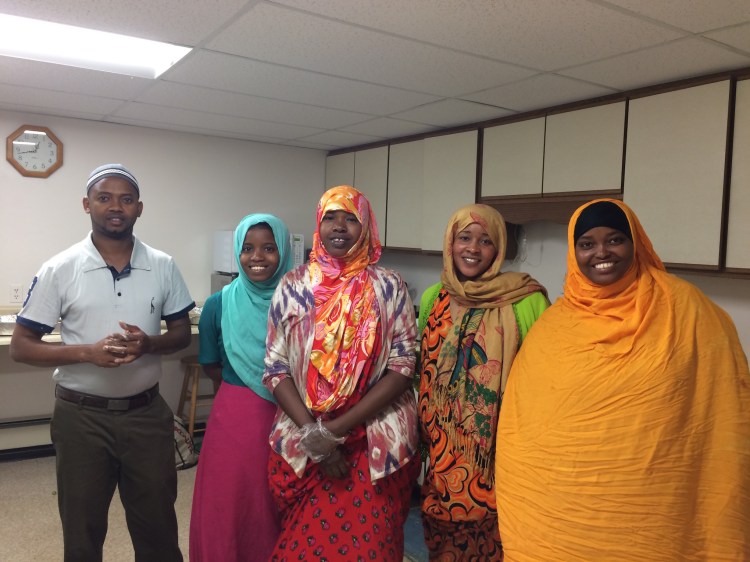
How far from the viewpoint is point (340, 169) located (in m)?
4.78

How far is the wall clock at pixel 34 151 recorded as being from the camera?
3.71 m

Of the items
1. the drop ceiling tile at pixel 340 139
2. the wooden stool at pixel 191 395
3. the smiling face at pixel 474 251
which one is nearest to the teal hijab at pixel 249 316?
the smiling face at pixel 474 251

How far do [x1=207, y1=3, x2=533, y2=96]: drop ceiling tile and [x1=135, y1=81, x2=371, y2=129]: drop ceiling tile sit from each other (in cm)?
69

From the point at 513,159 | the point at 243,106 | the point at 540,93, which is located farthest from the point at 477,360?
the point at 243,106

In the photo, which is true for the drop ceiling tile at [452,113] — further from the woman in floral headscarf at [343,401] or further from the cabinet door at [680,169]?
the woman in floral headscarf at [343,401]

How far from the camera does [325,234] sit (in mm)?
1808

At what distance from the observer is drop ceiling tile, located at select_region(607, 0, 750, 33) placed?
1711 mm

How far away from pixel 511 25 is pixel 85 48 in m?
1.75

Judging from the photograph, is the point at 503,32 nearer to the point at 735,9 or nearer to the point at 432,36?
the point at 432,36

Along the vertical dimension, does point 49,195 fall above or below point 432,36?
below

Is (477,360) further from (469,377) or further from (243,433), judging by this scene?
(243,433)

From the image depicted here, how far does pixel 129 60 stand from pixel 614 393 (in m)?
2.36

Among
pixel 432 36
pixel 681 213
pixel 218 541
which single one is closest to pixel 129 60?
pixel 432 36

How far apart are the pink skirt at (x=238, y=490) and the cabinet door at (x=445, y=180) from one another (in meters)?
2.13
